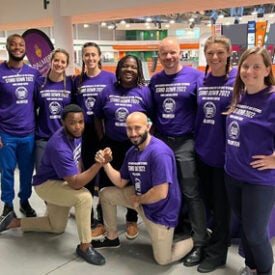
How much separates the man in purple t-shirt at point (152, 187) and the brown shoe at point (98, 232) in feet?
1.34

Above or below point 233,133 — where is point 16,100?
above

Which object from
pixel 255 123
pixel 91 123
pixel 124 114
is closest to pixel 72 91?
pixel 91 123

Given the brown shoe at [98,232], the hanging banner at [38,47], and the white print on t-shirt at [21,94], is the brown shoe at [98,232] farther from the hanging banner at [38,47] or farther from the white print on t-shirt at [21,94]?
the hanging banner at [38,47]

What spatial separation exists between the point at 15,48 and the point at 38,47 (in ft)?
7.72

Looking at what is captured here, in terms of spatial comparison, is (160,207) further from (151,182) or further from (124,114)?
(124,114)

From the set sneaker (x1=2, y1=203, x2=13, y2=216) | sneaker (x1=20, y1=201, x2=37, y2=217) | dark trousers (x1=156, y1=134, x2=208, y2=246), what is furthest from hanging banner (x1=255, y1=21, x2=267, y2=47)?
sneaker (x1=2, y1=203, x2=13, y2=216)

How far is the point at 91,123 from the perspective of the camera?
9.61ft

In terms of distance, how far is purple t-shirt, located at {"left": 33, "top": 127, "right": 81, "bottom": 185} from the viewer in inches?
97.0

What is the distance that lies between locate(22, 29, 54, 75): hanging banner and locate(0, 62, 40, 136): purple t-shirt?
82.6 inches

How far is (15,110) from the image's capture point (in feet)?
9.48

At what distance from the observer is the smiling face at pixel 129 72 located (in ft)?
8.59

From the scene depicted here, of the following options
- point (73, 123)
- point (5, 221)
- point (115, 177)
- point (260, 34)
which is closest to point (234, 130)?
point (115, 177)

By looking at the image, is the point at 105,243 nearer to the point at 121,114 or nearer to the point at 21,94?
the point at 121,114

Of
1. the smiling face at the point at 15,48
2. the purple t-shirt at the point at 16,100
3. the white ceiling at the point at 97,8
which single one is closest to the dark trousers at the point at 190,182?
the purple t-shirt at the point at 16,100
